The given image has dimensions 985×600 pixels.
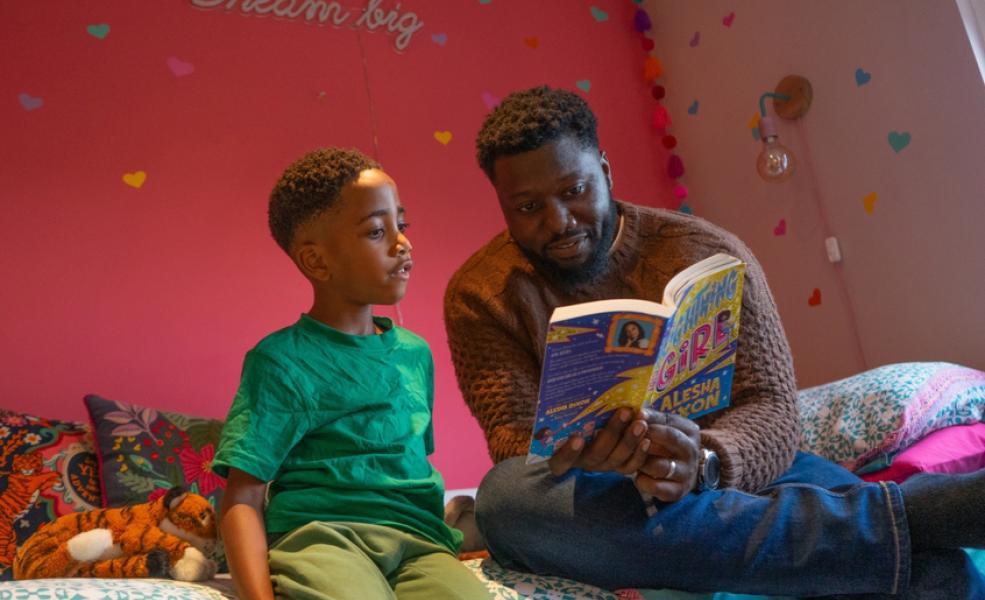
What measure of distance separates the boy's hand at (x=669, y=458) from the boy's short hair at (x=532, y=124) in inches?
19.3

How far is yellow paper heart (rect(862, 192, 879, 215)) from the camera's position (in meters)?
2.37

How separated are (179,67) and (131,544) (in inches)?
60.9

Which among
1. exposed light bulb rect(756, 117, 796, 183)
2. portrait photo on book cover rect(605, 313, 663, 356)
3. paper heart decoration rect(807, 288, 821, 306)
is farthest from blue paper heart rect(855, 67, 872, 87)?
portrait photo on book cover rect(605, 313, 663, 356)

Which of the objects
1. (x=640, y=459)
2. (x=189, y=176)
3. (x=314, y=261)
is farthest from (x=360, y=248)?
(x=189, y=176)

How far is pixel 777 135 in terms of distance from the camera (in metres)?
2.60

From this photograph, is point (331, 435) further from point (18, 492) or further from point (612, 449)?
point (18, 492)

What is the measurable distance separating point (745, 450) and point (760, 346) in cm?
20

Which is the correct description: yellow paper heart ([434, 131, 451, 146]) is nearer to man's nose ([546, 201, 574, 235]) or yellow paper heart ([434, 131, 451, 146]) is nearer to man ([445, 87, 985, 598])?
man ([445, 87, 985, 598])

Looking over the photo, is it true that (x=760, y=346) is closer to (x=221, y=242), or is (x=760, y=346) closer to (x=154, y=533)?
(x=154, y=533)

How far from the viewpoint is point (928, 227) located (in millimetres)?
2215

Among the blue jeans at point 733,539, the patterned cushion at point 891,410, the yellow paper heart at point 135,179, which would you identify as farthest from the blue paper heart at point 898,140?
the yellow paper heart at point 135,179

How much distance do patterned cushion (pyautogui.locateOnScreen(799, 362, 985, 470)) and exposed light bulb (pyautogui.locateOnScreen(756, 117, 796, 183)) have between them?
779 mm

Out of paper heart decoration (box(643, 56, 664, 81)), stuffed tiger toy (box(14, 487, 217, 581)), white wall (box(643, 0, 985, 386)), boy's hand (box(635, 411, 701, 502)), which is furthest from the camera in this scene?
paper heart decoration (box(643, 56, 664, 81))

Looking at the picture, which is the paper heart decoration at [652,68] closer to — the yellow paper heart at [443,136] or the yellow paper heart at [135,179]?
the yellow paper heart at [443,136]
